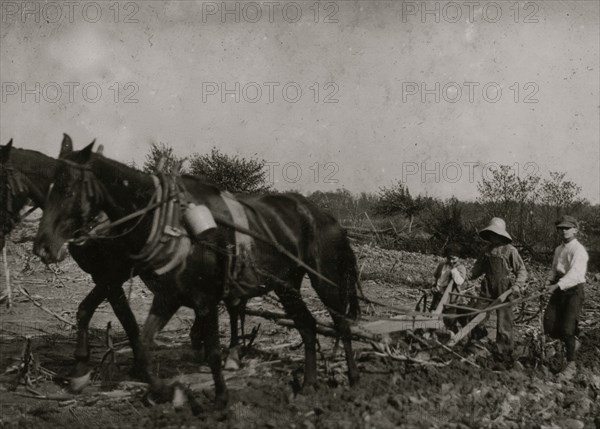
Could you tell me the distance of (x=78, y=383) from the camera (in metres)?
4.91

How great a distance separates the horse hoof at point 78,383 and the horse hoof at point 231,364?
4.74ft

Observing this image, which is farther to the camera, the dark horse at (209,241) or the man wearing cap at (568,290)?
the man wearing cap at (568,290)

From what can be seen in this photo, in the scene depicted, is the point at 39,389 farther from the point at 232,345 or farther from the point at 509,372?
the point at 509,372

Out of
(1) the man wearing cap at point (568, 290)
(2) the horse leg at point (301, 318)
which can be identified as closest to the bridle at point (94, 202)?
(2) the horse leg at point (301, 318)

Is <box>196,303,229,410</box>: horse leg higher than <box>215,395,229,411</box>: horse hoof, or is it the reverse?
<box>196,303,229,410</box>: horse leg

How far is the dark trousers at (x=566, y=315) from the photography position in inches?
240

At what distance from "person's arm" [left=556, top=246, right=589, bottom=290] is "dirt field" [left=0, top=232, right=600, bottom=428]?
0.73 m

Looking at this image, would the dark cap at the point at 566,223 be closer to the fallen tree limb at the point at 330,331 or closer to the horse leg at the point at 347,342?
the fallen tree limb at the point at 330,331

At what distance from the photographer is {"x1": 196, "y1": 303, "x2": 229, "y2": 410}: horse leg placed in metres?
4.41

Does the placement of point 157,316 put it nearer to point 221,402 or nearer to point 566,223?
point 221,402

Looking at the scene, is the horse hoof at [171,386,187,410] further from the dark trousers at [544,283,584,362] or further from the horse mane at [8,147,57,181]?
the dark trousers at [544,283,584,362]

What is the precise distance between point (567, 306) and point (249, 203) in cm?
360

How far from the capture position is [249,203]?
17.3ft

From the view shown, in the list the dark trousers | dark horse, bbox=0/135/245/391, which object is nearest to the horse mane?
dark horse, bbox=0/135/245/391
